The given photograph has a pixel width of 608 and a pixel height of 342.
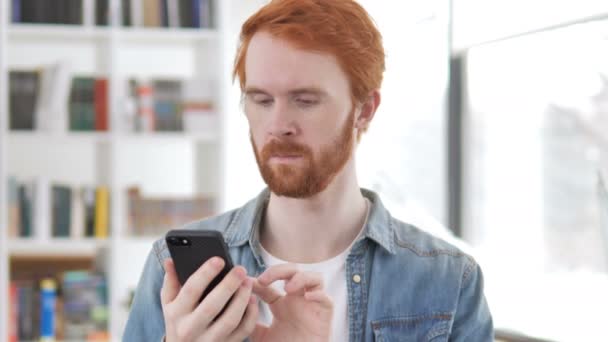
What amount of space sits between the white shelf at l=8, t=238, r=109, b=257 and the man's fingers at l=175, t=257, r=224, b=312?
8.96 feet

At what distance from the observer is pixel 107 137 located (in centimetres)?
408

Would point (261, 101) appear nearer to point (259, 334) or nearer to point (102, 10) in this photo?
point (259, 334)

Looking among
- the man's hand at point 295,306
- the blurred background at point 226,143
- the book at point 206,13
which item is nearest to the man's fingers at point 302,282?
the man's hand at point 295,306

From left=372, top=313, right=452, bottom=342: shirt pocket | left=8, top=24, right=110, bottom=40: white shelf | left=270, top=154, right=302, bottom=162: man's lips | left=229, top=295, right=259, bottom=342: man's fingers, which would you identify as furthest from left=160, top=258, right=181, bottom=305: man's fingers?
left=8, top=24, right=110, bottom=40: white shelf

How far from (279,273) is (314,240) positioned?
195mm

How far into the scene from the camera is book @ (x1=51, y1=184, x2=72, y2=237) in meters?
4.06

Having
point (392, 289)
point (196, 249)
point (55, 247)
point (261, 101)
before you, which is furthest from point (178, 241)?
point (55, 247)

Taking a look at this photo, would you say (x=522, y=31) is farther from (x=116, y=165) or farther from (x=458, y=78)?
(x=116, y=165)

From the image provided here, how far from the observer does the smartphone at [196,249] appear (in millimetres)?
1395

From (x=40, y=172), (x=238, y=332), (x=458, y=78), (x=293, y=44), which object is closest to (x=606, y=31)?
(x=458, y=78)

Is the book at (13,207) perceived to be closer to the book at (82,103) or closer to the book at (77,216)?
the book at (77,216)

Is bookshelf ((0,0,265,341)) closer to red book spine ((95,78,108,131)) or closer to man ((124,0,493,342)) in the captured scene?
red book spine ((95,78,108,131))

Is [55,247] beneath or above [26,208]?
beneath

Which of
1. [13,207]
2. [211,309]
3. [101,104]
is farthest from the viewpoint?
[101,104]
